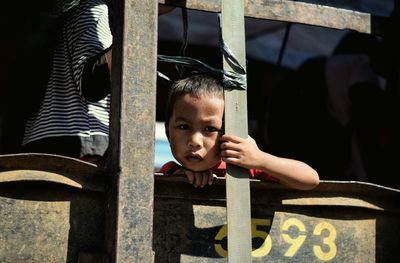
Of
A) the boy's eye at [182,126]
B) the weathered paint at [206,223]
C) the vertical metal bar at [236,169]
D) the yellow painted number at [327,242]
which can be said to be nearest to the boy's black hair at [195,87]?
the boy's eye at [182,126]

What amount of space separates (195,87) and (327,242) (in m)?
0.69

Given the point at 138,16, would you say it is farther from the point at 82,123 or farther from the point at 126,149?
the point at 82,123

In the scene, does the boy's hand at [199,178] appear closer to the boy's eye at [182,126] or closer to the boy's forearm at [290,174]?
the boy's forearm at [290,174]

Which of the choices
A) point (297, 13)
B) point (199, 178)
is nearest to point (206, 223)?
point (199, 178)

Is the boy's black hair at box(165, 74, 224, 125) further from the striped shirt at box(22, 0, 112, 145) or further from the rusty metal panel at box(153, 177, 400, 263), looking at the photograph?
the rusty metal panel at box(153, 177, 400, 263)

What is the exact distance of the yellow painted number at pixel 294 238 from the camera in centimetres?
209

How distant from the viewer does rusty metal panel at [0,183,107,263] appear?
1789mm

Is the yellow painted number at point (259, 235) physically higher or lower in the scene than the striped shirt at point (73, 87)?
lower

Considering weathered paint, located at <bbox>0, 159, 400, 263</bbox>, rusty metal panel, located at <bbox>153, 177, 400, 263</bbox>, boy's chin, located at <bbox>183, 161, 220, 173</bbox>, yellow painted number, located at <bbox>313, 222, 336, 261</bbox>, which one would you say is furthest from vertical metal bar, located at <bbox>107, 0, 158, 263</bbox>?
yellow painted number, located at <bbox>313, 222, 336, 261</bbox>

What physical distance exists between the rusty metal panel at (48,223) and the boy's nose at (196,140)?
1.53ft

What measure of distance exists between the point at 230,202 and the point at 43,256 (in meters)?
0.52

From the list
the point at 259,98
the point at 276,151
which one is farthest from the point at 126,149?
the point at 259,98

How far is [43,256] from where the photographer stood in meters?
1.81

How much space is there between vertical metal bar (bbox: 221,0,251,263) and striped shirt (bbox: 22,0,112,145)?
23.3 inches
